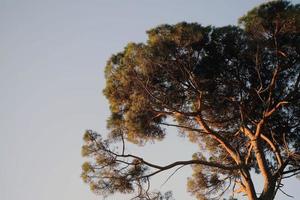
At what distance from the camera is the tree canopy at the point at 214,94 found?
28.6ft

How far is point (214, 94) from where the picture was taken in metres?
10.0

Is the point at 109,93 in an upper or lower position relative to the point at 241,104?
upper

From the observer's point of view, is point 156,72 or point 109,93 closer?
point 156,72

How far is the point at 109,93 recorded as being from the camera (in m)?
10.5

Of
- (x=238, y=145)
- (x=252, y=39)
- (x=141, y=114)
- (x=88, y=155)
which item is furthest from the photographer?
(x=238, y=145)

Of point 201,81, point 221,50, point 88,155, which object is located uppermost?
point 221,50

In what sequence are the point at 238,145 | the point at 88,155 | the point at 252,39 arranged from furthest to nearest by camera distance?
the point at 238,145 < the point at 252,39 < the point at 88,155

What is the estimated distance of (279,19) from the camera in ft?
29.0

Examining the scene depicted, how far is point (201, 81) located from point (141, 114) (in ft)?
6.06

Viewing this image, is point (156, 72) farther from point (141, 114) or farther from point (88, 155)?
point (88, 155)

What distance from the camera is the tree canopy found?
8.73 metres

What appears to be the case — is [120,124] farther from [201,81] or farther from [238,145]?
[238,145]

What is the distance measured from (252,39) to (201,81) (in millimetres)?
1682

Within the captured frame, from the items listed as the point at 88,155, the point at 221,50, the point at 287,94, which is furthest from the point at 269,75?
the point at 88,155
